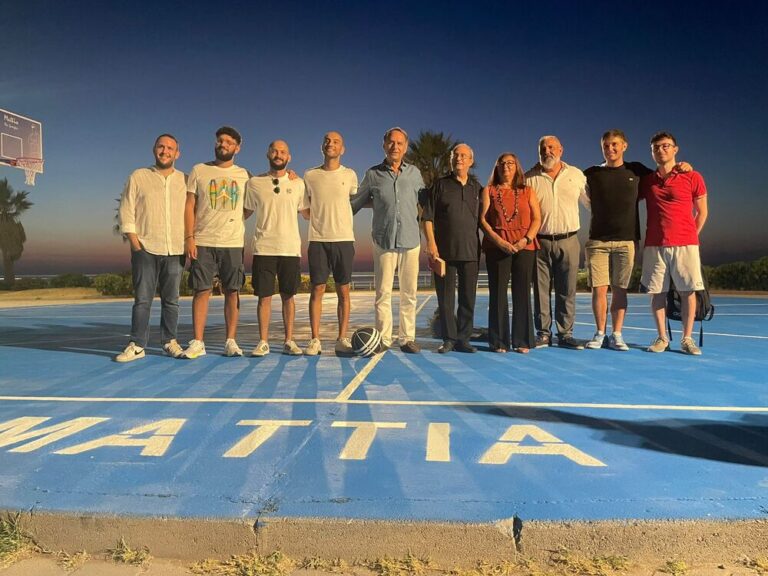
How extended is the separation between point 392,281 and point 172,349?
104 inches

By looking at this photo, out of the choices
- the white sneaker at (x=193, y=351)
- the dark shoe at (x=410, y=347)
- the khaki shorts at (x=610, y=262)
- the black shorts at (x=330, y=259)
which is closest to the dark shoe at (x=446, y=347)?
the dark shoe at (x=410, y=347)

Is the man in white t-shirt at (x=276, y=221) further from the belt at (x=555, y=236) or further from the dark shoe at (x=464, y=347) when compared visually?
the belt at (x=555, y=236)

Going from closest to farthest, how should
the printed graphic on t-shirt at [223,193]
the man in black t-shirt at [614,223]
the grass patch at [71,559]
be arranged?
the grass patch at [71,559]
the printed graphic on t-shirt at [223,193]
the man in black t-shirt at [614,223]

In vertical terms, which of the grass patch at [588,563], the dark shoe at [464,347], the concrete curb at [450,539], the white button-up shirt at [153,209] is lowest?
the grass patch at [588,563]

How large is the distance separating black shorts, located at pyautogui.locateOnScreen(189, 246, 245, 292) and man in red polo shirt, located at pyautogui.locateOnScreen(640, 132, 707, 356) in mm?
4660

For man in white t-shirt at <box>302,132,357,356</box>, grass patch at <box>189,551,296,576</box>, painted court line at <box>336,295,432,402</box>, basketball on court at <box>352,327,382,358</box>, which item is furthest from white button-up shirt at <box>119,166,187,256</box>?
grass patch at <box>189,551,296,576</box>

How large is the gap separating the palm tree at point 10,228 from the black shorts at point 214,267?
118 feet

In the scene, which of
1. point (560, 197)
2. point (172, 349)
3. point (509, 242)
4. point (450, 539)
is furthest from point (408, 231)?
point (450, 539)

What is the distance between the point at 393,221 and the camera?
6.63m

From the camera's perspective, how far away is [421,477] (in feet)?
9.50

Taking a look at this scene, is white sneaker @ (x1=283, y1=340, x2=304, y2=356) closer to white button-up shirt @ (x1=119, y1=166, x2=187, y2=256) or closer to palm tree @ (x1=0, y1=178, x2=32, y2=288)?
white button-up shirt @ (x1=119, y1=166, x2=187, y2=256)

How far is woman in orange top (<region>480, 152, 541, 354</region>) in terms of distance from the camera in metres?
6.80

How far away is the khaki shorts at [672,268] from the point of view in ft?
21.5

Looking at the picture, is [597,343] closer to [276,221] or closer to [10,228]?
[276,221]
